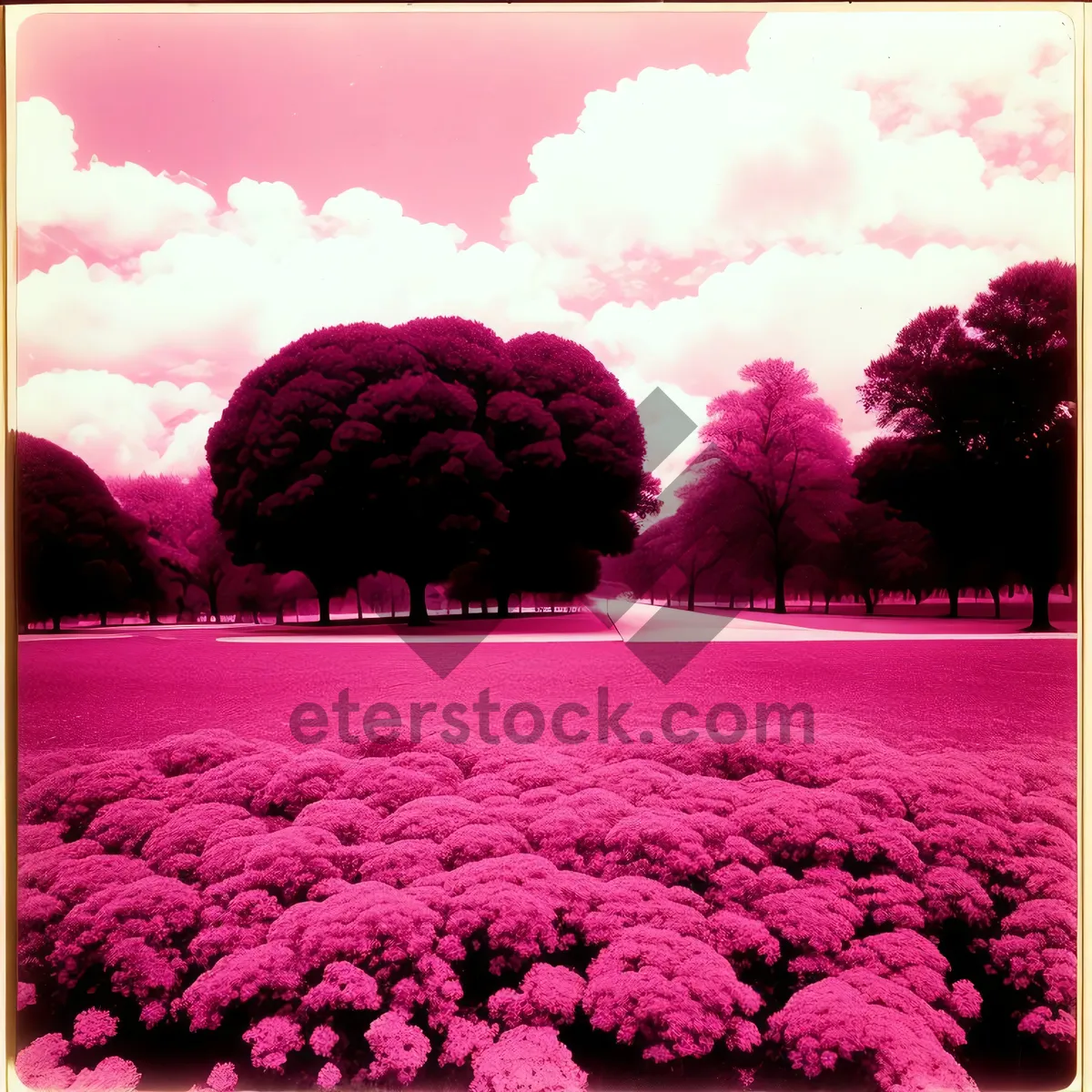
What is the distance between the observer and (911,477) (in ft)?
12.9

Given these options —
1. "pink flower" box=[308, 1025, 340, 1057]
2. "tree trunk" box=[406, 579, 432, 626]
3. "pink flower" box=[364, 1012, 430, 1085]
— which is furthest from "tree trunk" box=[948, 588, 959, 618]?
"pink flower" box=[308, 1025, 340, 1057]

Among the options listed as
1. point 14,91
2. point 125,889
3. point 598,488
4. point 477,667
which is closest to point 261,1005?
point 125,889

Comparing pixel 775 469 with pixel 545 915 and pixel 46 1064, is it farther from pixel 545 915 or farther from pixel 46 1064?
pixel 46 1064

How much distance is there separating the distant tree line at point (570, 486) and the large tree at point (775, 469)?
0.04ft

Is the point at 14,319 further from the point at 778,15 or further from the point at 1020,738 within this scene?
the point at 1020,738

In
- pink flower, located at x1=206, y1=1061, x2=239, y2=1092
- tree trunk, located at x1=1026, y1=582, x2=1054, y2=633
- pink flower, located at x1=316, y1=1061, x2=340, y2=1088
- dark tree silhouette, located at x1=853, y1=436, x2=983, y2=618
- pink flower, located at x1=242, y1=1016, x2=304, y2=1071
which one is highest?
dark tree silhouette, located at x1=853, y1=436, x2=983, y2=618

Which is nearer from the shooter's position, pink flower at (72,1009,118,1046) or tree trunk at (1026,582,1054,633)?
pink flower at (72,1009,118,1046)

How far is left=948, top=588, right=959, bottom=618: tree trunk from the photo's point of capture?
3990mm

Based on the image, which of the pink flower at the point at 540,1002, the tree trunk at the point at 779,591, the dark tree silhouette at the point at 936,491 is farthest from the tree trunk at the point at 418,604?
the dark tree silhouette at the point at 936,491

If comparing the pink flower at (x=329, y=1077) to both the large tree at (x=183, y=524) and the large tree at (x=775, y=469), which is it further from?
the large tree at (x=775, y=469)

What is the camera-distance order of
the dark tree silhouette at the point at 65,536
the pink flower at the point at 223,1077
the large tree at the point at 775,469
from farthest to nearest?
the large tree at the point at 775,469 → the dark tree silhouette at the point at 65,536 → the pink flower at the point at 223,1077

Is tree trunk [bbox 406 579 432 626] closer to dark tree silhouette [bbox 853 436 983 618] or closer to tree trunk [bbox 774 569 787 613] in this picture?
tree trunk [bbox 774 569 787 613]

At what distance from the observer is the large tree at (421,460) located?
3791mm

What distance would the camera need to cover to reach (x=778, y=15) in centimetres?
333
